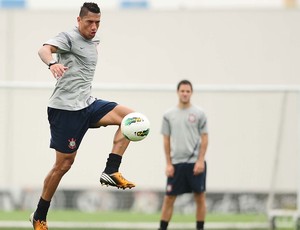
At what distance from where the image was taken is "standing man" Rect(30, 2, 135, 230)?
37.6 ft

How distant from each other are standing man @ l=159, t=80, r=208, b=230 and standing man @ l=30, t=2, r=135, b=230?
11.9 feet

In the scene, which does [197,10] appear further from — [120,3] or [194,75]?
[120,3]

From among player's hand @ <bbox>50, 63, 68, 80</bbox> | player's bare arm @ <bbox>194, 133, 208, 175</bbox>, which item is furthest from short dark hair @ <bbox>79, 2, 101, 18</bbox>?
player's bare arm @ <bbox>194, 133, 208, 175</bbox>

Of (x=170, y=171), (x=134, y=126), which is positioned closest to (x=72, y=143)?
(x=134, y=126)

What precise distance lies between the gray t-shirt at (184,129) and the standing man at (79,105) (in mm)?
3635

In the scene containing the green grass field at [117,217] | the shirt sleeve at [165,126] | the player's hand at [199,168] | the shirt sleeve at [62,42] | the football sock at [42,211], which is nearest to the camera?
the shirt sleeve at [62,42]

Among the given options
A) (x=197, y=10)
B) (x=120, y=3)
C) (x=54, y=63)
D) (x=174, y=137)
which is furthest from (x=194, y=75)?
(x=54, y=63)

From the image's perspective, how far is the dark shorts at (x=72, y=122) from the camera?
1178 centimetres

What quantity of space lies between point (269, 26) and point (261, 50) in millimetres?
589

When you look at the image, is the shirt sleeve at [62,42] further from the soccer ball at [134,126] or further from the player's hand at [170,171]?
the player's hand at [170,171]

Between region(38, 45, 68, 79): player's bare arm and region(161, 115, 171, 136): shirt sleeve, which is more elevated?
region(38, 45, 68, 79): player's bare arm

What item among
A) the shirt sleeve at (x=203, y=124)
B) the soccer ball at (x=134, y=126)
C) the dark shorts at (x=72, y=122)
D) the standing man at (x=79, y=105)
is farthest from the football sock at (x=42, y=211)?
the shirt sleeve at (x=203, y=124)

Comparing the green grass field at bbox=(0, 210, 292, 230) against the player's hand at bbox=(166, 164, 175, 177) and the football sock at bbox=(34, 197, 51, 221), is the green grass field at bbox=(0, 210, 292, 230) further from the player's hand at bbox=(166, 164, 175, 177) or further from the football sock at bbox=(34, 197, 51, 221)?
the football sock at bbox=(34, 197, 51, 221)

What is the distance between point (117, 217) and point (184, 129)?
3.99m
